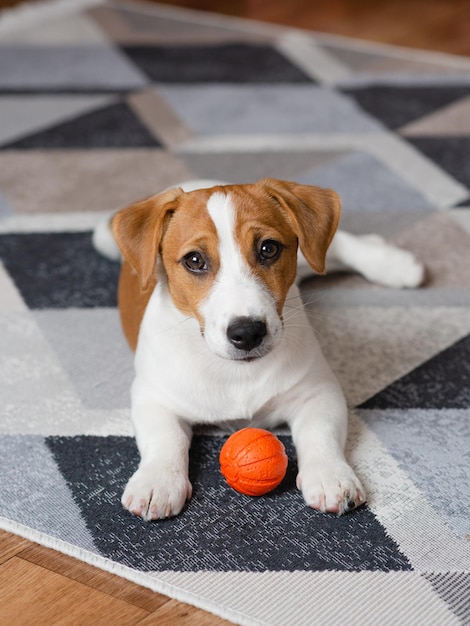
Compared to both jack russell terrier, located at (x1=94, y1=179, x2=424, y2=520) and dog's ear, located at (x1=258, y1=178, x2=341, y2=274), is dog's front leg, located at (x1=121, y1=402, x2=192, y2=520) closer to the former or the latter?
jack russell terrier, located at (x1=94, y1=179, x2=424, y2=520)

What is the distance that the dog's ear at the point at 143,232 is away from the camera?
6.32 feet

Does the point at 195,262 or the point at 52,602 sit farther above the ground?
the point at 195,262

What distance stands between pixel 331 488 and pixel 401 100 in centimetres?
262

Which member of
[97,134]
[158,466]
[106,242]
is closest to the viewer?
[158,466]

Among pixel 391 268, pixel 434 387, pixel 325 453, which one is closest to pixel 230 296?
pixel 325 453

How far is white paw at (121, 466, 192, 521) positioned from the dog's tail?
111 cm

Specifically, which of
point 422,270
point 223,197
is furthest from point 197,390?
point 422,270

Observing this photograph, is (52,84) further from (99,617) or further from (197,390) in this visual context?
(99,617)

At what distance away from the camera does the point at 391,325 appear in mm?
2541

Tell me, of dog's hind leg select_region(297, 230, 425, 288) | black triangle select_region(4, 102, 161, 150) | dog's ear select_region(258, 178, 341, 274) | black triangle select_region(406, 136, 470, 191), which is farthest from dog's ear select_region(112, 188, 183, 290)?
black triangle select_region(4, 102, 161, 150)

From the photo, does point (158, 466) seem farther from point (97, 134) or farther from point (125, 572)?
point (97, 134)

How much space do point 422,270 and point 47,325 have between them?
1061mm

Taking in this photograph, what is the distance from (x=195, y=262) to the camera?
→ 6.16 ft

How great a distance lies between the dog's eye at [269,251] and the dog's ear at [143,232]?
0.71ft
